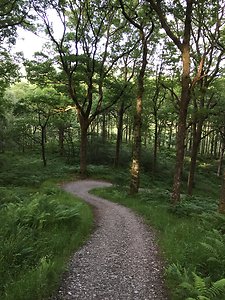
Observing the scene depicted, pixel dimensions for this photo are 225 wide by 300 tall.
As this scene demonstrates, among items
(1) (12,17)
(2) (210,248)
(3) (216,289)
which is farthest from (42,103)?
(3) (216,289)

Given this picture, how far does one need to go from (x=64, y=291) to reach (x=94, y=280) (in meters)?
0.82

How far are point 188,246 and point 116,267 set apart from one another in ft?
7.27

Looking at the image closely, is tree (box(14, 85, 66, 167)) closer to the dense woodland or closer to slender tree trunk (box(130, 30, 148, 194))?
the dense woodland

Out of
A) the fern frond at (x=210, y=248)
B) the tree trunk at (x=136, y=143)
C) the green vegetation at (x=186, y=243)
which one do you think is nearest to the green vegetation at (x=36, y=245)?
the green vegetation at (x=186, y=243)

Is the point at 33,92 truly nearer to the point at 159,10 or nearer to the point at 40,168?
the point at 40,168

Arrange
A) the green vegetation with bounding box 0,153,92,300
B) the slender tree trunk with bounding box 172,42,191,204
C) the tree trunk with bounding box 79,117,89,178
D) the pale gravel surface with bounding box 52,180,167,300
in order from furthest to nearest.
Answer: the tree trunk with bounding box 79,117,89,178, the slender tree trunk with bounding box 172,42,191,204, the pale gravel surface with bounding box 52,180,167,300, the green vegetation with bounding box 0,153,92,300

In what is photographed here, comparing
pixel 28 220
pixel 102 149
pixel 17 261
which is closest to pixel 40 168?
pixel 102 149

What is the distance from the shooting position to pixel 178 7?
43.7ft

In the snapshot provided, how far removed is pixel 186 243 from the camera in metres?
8.48

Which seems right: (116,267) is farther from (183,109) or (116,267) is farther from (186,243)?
(183,109)

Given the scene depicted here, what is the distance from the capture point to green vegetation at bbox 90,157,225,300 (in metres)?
5.59

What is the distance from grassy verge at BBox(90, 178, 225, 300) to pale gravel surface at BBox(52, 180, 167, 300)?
0.41 metres

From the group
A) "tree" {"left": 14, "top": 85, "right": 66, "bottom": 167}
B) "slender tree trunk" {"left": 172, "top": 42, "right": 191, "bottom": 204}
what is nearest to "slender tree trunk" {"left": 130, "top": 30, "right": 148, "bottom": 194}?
"slender tree trunk" {"left": 172, "top": 42, "right": 191, "bottom": 204}

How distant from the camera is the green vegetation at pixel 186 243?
18.4ft
